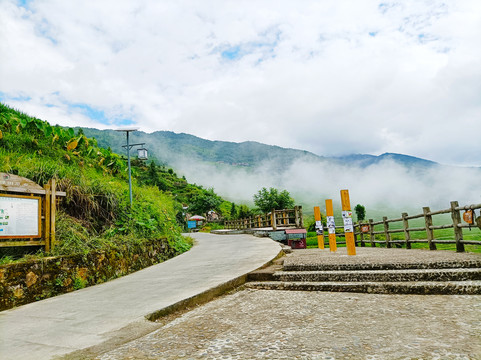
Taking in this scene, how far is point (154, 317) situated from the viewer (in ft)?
10.2

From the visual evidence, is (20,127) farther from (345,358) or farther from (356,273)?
(345,358)

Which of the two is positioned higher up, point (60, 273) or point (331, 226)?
point (331, 226)

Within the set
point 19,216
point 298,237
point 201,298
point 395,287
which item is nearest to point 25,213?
point 19,216

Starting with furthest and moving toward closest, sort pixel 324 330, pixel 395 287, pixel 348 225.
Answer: pixel 348 225 < pixel 395 287 < pixel 324 330

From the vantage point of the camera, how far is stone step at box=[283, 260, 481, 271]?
169 inches

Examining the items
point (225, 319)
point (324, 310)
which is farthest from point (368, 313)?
point (225, 319)

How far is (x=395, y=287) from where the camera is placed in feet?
11.9

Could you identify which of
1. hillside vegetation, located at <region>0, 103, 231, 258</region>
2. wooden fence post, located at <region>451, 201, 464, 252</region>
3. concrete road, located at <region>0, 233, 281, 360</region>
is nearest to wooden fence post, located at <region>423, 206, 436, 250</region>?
wooden fence post, located at <region>451, 201, 464, 252</region>

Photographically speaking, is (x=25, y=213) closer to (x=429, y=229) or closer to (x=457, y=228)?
(x=457, y=228)

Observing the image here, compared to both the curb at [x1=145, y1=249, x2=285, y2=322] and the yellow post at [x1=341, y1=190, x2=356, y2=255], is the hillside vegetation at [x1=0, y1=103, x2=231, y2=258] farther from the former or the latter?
the yellow post at [x1=341, y1=190, x2=356, y2=255]

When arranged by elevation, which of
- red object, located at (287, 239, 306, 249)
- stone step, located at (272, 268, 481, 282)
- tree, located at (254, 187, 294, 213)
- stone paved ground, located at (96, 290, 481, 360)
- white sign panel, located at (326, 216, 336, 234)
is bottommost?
red object, located at (287, 239, 306, 249)

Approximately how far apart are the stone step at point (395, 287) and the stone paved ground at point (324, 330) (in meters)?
0.12

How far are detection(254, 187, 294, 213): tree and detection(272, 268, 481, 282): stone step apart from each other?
34.2 m

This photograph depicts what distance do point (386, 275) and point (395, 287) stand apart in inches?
18.5
